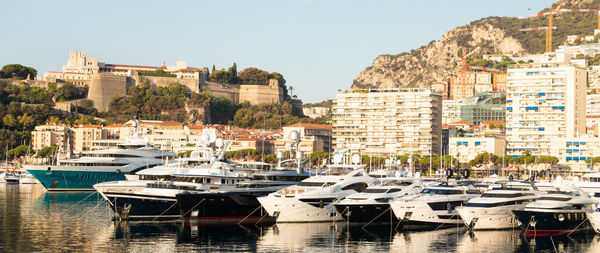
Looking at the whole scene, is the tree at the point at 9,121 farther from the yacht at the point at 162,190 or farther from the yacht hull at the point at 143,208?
the yacht hull at the point at 143,208

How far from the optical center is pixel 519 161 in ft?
385

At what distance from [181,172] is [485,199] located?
17.9 metres

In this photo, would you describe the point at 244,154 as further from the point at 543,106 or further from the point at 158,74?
the point at 158,74

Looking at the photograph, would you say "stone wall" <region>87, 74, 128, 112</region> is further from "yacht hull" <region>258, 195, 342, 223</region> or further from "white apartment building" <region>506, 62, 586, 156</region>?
"yacht hull" <region>258, 195, 342, 223</region>

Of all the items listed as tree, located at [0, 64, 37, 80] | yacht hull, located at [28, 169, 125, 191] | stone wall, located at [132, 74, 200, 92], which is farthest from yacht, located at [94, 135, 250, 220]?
tree, located at [0, 64, 37, 80]

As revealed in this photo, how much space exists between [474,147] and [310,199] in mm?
82189

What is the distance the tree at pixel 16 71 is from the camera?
186 metres

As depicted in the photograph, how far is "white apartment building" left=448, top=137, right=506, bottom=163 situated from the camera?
128 meters

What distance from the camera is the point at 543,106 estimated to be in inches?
4872

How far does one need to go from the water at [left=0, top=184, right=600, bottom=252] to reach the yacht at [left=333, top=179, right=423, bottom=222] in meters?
0.64

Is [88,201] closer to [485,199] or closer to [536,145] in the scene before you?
[485,199]

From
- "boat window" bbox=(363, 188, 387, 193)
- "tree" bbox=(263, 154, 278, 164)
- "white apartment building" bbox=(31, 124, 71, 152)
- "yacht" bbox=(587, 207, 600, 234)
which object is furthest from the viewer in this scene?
"white apartment building" bbox=(31, 124, 71, 152)

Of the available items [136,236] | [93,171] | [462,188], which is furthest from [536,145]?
[136,236]

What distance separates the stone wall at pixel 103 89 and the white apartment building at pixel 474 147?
75718 mm
